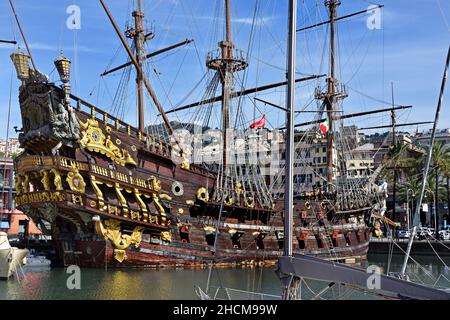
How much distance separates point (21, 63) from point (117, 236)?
10912 millimetres

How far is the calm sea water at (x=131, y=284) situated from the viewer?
2298 centimetres

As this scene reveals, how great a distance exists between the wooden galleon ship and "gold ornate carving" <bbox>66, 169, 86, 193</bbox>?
0.17 feet

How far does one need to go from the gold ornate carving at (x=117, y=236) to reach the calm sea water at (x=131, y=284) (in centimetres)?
111

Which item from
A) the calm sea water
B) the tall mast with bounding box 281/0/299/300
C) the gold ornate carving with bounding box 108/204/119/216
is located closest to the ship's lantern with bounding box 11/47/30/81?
the gold ornate carving with bounding box 108/204/119/216

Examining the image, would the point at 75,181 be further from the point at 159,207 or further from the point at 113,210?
the point at 159,207

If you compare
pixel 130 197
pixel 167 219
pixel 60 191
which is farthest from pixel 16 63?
pixel 167 219

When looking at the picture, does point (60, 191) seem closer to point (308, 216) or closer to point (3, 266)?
point (3, 266)

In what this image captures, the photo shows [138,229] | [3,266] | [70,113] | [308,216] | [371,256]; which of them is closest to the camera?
[3,266]

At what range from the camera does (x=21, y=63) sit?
1246 inches

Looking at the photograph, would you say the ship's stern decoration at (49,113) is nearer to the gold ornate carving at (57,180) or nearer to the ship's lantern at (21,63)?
the ship's lantern at (21,63)

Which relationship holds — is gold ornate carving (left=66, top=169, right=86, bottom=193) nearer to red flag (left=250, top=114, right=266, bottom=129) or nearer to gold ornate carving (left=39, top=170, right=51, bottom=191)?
gold ornate carving (left=39, top=170, right=51, bottom=191)

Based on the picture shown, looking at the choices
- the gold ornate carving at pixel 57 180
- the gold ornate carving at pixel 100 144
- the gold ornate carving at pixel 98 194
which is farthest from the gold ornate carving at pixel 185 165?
the gold ornate carving at pixel 57 180

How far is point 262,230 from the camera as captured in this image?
39781 millimetres

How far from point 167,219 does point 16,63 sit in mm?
12226
